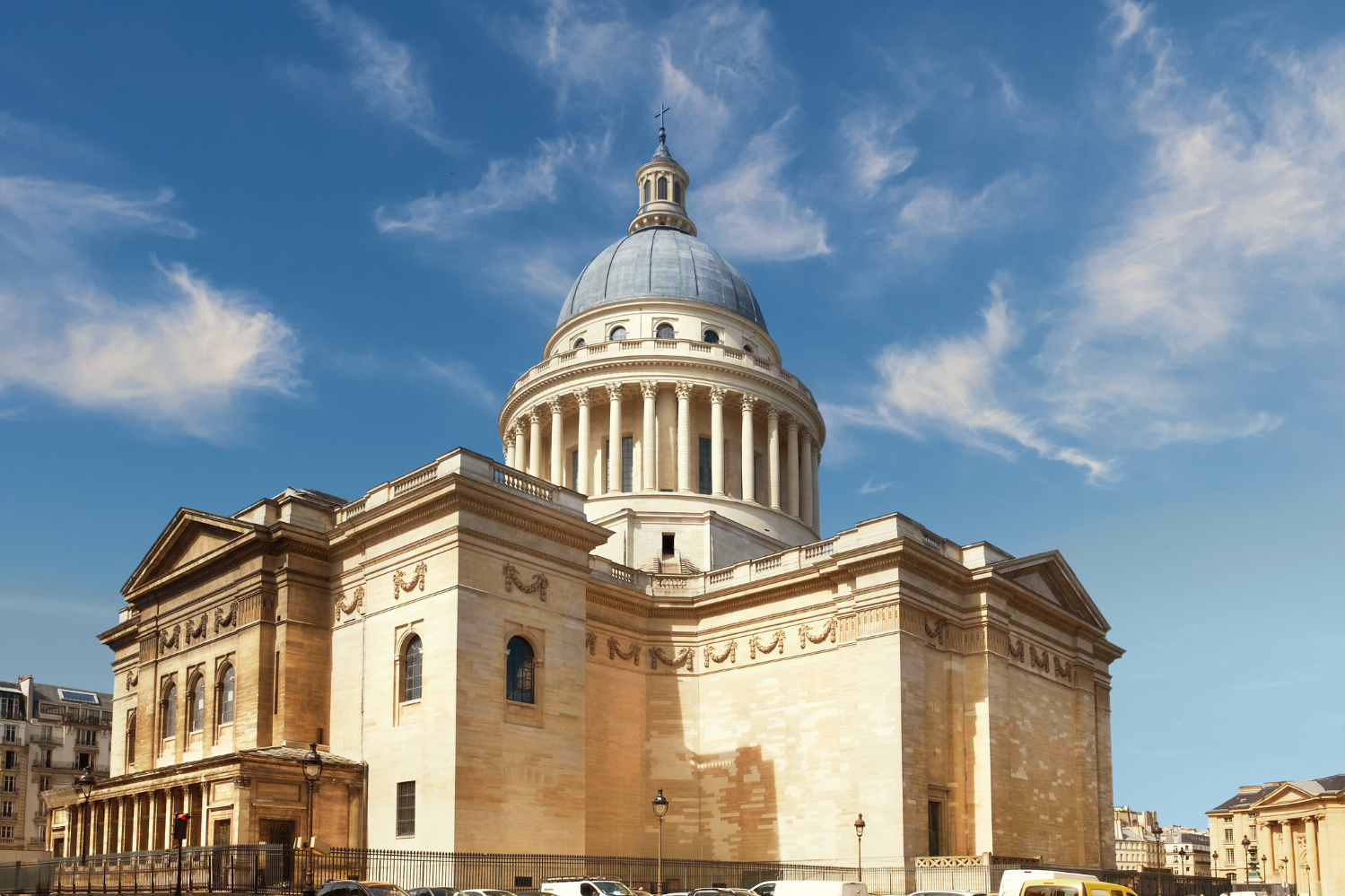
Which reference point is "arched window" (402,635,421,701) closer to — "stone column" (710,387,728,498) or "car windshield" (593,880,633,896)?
"car windshield" (593,880,633,896)

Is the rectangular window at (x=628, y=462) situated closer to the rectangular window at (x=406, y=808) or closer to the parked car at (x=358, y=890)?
the rectangular window at (x=406, y=808)

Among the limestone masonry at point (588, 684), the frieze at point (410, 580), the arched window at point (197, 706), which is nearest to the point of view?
the limestone masonry at point (588, 684)

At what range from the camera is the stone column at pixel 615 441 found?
57.6m

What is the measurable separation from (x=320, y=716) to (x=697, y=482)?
858 inches

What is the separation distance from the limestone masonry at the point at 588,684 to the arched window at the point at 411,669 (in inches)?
5.2

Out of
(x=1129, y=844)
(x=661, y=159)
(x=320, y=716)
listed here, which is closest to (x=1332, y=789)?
(x=1129, y=844)

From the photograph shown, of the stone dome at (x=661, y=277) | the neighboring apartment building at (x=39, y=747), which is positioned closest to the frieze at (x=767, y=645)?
the stone dome at (x=661, y=277)

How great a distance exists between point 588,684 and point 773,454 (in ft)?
60.3

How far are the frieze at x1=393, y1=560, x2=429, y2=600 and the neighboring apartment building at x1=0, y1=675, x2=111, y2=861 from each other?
50413 mm

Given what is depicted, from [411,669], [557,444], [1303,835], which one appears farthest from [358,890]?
[1303,835]

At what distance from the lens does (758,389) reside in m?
60.2

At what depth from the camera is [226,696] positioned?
144ft

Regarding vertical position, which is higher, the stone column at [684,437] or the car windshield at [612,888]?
the stone column at [684,437]

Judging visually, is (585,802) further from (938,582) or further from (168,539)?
(168,539)
